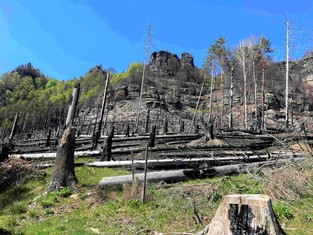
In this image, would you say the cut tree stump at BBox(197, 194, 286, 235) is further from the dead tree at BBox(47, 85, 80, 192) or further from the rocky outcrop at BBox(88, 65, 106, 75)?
the rocky outcrop at BBox(88, 65, 106, 75)

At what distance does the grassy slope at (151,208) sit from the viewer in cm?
870

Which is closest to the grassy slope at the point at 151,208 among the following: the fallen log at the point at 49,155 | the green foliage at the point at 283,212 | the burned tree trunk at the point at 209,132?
the green foliage at the point at 283,212

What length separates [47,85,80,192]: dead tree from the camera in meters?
13.0

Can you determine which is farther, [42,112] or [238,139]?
[42,112]

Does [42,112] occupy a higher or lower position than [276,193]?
higher

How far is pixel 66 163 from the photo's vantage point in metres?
13.3

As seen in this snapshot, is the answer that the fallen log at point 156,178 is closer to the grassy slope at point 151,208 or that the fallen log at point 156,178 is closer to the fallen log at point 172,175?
the fallen log at point 172,175

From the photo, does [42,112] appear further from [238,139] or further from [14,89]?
[238,139]

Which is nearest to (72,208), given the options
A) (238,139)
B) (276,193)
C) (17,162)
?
(276,193)

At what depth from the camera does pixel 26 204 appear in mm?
11852

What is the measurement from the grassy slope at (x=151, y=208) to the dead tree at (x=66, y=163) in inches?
28.2

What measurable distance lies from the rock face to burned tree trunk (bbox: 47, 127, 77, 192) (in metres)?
71.8

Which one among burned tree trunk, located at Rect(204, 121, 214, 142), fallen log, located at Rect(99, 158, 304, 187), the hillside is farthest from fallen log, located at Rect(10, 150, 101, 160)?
Result: fallen log, located at Rect(99, 158, 304, 187)

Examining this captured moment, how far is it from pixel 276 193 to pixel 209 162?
6.60 meters
